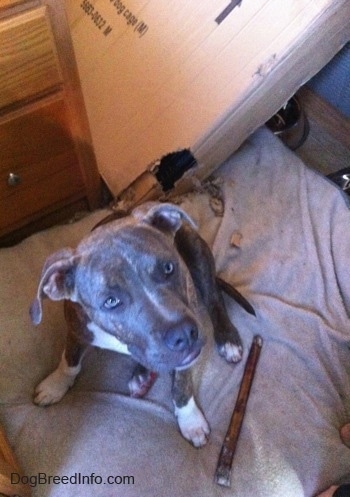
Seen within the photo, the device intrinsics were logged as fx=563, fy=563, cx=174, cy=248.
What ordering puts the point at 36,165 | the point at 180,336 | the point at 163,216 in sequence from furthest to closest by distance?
the point at 36,165, the point at 163,216, the point at 180,336

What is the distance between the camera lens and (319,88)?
2.75 m

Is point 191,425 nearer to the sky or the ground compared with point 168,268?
nearer to the ground

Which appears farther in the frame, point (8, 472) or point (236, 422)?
point (236, 422)

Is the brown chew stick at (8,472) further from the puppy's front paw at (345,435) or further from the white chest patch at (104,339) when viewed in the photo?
the puppy's front paw at (345,435)

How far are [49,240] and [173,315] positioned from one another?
1015mm

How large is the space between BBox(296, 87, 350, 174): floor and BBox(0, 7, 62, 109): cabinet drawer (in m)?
1.48

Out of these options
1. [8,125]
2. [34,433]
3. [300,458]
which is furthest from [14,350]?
[300,458]

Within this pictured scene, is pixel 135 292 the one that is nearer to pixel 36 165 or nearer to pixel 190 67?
pixel 36 165

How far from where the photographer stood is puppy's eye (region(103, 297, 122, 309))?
1.46m

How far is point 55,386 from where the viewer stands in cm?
191

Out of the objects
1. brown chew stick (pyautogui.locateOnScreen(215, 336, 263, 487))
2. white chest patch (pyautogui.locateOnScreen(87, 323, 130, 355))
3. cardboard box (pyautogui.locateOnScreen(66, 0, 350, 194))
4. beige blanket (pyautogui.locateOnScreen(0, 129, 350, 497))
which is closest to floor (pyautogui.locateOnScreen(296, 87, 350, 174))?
beige blanket (pyautogui.locateOnScreen(0, 129, 350, 497))

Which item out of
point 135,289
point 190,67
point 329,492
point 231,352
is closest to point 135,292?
point 135,289

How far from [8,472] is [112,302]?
0.55 meters

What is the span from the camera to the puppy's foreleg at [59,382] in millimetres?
1888
